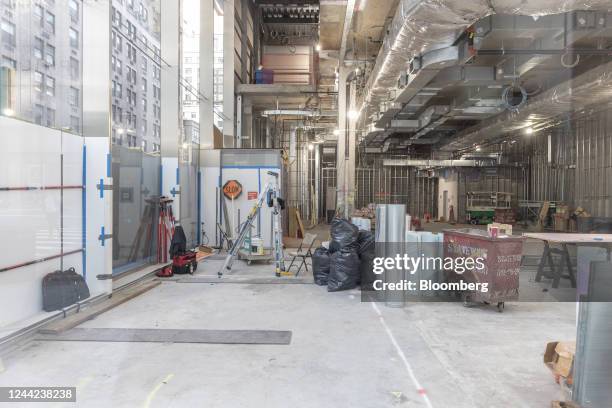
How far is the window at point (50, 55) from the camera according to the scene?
5.35m

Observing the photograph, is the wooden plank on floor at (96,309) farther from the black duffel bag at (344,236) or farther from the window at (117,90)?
the window at (117,90)

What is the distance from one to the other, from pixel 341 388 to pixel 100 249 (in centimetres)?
350

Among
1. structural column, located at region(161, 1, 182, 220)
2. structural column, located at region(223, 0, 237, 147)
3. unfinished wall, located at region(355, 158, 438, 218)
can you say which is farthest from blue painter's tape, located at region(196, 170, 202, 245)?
unfinished wall, located at region(355, 158, 438, 218)

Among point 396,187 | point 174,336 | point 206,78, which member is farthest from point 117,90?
point 396,187

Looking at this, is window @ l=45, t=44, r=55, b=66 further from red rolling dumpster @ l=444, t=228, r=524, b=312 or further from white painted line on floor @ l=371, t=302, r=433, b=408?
red rolling dumpster @ l=444, t=228, r=524, b=312

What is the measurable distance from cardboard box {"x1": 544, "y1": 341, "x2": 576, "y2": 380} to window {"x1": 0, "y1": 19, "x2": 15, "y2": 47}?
5.67m

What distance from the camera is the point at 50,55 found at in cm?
545

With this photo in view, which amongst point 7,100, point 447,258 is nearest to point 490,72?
point 447,258

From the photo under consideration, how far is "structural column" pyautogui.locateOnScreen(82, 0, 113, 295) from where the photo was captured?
4.78m

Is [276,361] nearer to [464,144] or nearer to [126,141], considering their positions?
[126,141]

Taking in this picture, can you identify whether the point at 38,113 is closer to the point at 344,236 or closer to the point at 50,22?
the point at 50,22

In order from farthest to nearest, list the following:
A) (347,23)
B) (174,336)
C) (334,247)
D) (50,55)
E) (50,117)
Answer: (347,23)
(334,247)
(50,55)
(50,117)
(174,336)

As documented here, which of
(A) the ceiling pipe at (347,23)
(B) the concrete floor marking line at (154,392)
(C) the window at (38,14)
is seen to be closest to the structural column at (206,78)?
(A) the ceiling pipe at (347,23)

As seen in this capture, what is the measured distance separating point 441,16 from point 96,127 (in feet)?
13.5
